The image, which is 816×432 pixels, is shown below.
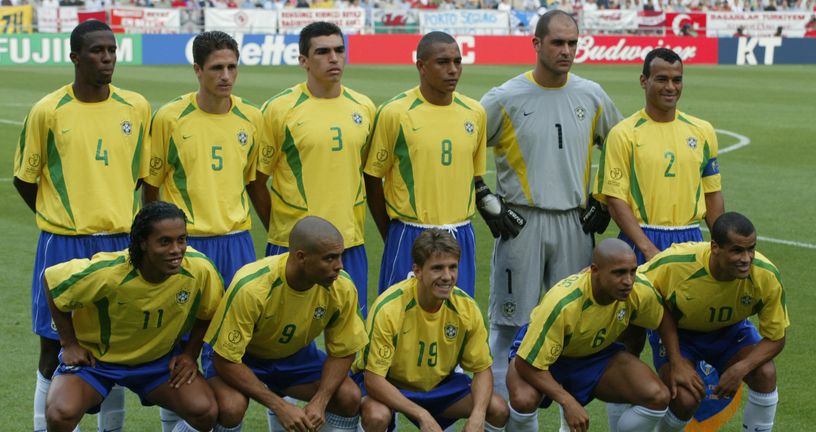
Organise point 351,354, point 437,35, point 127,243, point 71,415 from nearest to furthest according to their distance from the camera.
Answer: point 71,415
point 351,354
point 127,243
point 437,35

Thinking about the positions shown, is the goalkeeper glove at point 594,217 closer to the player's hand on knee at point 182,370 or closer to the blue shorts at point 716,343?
the blue shorts at point 716,343

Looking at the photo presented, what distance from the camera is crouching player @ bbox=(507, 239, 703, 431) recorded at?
5855mm

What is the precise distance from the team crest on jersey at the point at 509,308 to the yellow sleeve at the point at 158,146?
2126mm

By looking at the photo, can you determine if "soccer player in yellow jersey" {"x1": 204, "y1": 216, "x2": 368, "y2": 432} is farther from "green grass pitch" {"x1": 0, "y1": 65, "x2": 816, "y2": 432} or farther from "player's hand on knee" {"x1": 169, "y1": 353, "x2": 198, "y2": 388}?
"green grass pitch" {"x1": 0, "y1": 65, "x2": 816, "y2": 432}

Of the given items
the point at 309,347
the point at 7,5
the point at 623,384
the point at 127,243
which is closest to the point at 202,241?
the point at 127,243

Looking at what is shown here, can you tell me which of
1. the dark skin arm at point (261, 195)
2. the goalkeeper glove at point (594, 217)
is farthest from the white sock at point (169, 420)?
the goalkeeper glove at point (594, 217)

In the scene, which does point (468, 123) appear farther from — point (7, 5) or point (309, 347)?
point (7, 5)

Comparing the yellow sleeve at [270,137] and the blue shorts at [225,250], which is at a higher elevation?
the yellow sleeve at [270,137]

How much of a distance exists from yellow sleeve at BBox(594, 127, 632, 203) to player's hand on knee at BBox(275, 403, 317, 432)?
222cm

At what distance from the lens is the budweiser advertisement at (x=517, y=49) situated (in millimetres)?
35625

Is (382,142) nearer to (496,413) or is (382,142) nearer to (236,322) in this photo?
(236,322)

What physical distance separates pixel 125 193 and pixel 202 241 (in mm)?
472

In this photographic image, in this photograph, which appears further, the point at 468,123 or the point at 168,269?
the point at 468,123

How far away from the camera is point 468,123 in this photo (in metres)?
6.75
